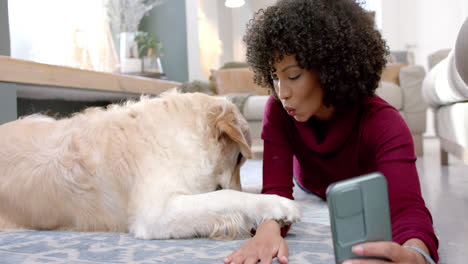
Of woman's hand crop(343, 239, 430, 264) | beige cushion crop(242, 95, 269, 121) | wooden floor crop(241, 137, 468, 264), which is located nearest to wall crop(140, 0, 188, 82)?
beige cushion crop(242, 95, 269, 121)

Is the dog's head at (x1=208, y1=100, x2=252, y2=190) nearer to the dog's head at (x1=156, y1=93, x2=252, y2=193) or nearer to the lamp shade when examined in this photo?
the dog's head at (x1=156, y1=93, x2=252, y2=193)

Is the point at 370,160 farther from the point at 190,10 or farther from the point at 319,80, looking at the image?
the point at 190,10

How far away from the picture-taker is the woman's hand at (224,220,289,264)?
3.28ft

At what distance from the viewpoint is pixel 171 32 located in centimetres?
565

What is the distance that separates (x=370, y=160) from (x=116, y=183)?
94 centimetres

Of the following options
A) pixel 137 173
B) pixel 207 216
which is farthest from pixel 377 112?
pixel 137 173

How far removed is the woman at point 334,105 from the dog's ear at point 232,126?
0.32ft

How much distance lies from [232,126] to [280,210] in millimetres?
406

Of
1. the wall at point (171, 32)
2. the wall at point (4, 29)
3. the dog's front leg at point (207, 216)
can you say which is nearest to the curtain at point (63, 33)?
A: the wall at point (4, 29)

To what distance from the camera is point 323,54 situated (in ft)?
3.75

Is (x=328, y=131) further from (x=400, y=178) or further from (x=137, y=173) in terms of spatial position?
(x=137, y=173)

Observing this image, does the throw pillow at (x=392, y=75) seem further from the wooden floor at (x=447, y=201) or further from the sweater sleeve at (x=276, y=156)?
the sweater sleeve at (x=276, y=156)

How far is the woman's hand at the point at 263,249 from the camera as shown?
3.28ft

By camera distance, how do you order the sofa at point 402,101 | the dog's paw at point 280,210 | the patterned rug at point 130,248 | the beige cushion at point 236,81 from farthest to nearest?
the beige cushion at point 236,81 < the sofa at point 402,101 < the dog's paw at point 280,210 < the patterned rug at point 130,248
